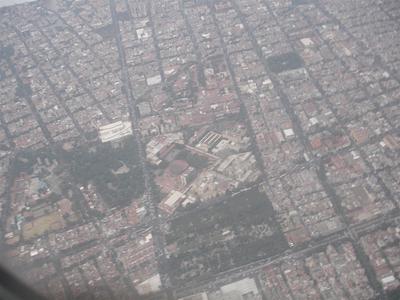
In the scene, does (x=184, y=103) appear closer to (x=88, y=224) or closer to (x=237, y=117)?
(x=237, y=117)

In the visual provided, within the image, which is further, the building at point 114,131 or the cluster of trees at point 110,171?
the building at point 114,131

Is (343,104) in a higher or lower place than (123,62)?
lower

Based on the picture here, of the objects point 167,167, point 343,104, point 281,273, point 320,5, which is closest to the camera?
point 281,273

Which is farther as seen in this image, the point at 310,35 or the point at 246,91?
the point at 310,35

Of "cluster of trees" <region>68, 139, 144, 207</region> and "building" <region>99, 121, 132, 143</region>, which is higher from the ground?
"building" <region>99, 121, 132, 143</region>

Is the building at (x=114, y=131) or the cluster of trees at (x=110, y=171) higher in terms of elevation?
the building at (x=114, y=131)

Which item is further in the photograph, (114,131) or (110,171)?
(114,131)

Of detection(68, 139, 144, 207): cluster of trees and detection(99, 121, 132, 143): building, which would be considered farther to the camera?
detection(99, 121, 132, 143): building

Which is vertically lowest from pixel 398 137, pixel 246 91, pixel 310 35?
pixel 398 137

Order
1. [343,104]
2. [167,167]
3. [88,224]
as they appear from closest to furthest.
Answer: [88,224], [167,167], [343,104]

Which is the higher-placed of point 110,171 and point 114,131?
point 114,131

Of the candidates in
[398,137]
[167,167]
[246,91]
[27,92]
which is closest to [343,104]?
[398,137]
